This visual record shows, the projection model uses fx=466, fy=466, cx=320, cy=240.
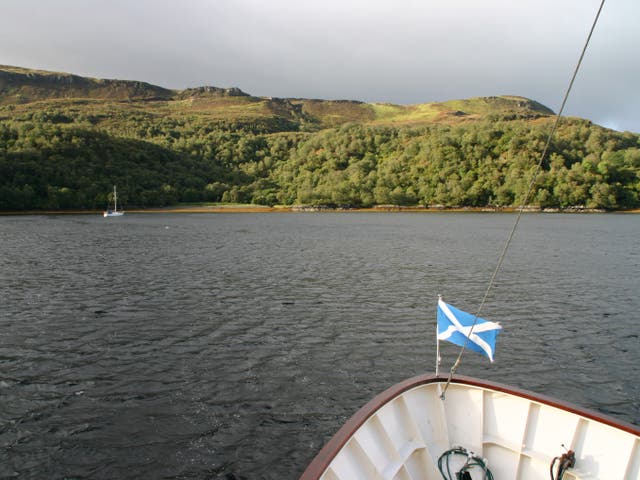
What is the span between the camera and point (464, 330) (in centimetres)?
868

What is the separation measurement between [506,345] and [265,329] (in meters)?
9.67

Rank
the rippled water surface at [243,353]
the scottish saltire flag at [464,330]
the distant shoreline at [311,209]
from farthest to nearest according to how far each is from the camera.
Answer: the distant shoreline at [311,209] < the rippled water surface at [243,353] < the scottish saltire flag at [464,330]

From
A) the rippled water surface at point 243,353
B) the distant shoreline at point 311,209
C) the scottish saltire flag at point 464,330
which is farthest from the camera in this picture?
the distant shoreline at point 311,209

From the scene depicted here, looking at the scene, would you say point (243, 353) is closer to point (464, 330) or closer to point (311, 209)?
point (464, 330)

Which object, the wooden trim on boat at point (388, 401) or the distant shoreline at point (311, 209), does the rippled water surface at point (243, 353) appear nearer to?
the wooden trim on boat at point (388, 401)

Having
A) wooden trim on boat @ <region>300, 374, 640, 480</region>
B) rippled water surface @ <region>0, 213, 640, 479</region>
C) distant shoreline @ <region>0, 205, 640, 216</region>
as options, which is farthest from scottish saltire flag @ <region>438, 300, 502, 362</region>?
distant shoreline @ <region>0, 205, 640, 216</region>

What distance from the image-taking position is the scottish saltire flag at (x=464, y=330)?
8.38 metres

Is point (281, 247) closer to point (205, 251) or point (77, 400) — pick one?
point (205, 251)

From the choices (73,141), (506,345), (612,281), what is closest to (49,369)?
(506,345)

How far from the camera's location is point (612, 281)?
32.3 m

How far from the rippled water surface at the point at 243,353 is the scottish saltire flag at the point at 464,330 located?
430cm

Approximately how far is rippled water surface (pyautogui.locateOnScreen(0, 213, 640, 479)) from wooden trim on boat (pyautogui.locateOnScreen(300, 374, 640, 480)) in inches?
138

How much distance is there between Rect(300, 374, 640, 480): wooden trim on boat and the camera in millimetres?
5938

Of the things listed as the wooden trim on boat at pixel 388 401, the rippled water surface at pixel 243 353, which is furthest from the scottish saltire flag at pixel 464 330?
the rippled water surface at pixel 243 353
